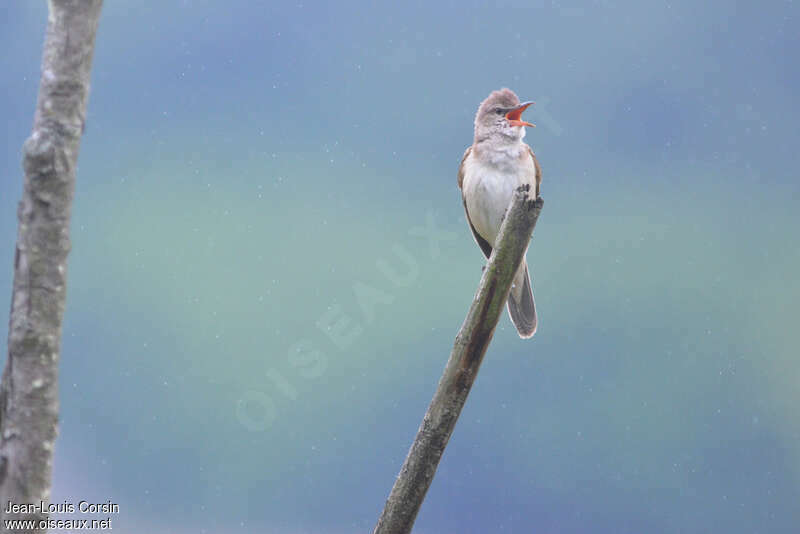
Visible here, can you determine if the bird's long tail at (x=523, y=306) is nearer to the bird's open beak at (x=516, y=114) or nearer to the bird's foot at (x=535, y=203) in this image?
the bird's open beak at (x=516, y=114)

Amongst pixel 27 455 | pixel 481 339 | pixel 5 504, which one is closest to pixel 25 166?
pixel 27 455

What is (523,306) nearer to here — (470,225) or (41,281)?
(470,225)

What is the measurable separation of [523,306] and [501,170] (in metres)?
0.79

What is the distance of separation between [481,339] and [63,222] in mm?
1566

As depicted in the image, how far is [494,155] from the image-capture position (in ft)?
14.3

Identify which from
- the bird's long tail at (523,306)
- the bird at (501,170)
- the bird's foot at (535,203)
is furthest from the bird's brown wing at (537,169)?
the bird's foot at (535,203)

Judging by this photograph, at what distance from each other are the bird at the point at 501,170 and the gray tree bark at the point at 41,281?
2.46 metres

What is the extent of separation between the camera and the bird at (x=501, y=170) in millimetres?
4344

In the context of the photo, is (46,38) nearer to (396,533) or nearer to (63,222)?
(63,222)

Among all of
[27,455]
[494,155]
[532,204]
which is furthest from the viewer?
[494,155]

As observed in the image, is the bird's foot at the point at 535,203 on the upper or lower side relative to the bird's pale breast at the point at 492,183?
lower

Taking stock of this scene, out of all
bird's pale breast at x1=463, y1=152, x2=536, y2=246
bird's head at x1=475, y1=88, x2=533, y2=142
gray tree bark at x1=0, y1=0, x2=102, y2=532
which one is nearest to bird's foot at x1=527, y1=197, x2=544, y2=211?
bird's pale breast at x1=463, y1=152, x2=536, y2=246

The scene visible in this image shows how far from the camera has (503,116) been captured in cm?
437

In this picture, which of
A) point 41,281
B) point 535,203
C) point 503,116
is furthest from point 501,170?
point 41,281
